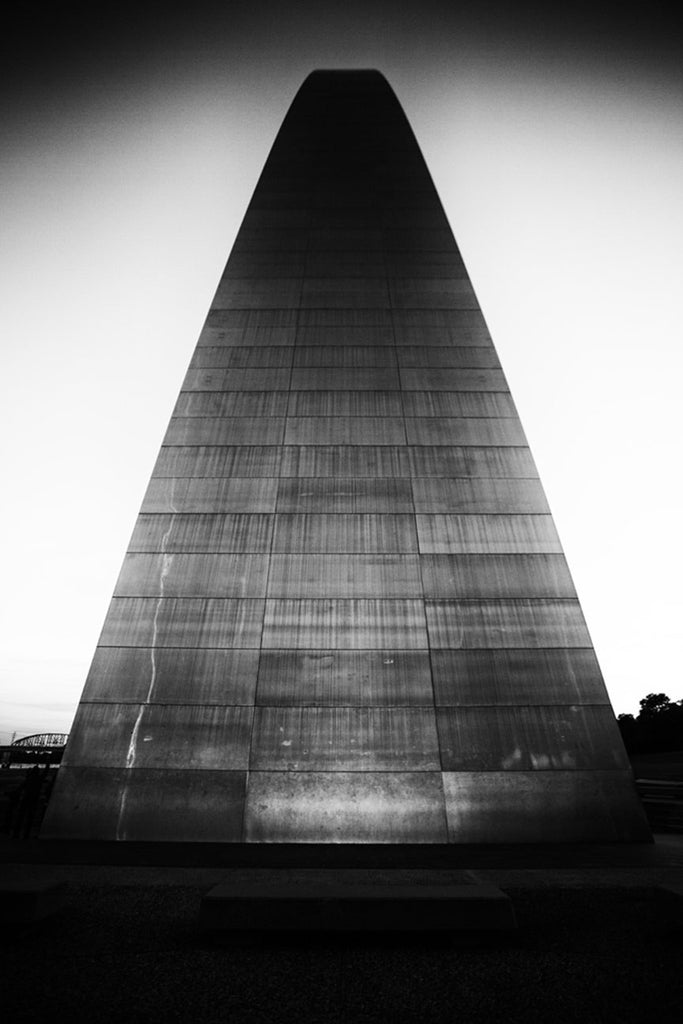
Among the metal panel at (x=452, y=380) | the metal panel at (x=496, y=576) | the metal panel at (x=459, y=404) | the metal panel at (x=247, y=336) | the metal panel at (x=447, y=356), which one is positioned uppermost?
the metal panel at (x=247, y=336)

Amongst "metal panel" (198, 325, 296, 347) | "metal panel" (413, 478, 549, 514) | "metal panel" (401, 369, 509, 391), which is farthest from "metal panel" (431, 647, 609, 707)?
"metal panel" (198, 325, 296, 347)

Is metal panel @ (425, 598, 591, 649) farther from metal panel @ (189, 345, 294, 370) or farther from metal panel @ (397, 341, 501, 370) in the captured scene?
metal panel @ (189, 345, 294, 370)

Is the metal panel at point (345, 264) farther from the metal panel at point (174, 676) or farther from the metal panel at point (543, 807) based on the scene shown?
the metal panel at point (543, 807)

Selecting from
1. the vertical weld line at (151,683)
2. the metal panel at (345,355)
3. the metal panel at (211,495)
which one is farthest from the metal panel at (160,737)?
the metal panel at (345,355)

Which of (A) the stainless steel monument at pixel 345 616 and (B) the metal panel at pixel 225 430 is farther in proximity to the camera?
(B) the metal panel at pixel 225 430

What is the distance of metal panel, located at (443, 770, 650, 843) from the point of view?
824 centimetres

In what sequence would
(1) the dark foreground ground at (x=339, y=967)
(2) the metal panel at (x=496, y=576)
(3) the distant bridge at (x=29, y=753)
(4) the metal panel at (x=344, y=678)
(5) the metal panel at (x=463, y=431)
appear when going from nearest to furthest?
(1) the dark foreground ground at (x=339, y=967)
(4) the metal panel at (x=344, y=678)
(2) the metal panel at (x=496, y=576)
(5) the metal panel at (x=463, y=431)
(3) the distant bridge at (x=29, y=753)

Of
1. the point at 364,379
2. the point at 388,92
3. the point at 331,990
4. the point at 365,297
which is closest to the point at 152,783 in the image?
the point at 331,990

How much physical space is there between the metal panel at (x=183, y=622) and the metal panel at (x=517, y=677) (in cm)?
359

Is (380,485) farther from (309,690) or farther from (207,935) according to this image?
(207,935)

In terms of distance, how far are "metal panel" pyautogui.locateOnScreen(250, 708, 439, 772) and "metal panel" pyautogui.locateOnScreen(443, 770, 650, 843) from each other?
0.71 m

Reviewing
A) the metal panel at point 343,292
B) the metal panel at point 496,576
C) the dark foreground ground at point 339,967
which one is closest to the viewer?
the dark foreground ground at point 339,967

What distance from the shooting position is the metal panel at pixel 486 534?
10.8 meters

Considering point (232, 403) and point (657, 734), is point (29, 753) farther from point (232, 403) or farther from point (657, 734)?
point (657, 734)
